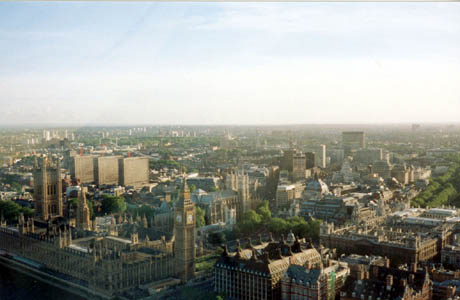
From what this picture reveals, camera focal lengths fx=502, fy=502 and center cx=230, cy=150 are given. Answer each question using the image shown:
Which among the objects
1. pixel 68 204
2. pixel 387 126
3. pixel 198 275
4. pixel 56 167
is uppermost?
pixel 387 126

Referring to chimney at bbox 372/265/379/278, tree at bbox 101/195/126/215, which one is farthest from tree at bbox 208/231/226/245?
chimney at bbox 372/265/379/278

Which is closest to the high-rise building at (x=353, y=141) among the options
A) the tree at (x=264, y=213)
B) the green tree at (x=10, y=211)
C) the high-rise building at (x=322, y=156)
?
the high-rise building at (x=322, y=156)

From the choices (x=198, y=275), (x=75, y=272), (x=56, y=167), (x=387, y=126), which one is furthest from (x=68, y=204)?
(x=387, y=126)

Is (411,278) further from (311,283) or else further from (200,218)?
(200,218)

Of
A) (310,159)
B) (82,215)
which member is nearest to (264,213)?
(82,215)

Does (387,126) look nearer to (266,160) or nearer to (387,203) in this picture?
(387,203)

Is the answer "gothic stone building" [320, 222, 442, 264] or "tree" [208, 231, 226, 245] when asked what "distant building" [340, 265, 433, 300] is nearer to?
"gothic stone building" [320, 222, 442, 264]

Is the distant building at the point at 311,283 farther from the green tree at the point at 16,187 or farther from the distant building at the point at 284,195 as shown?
the distant building at the point at 284,195
